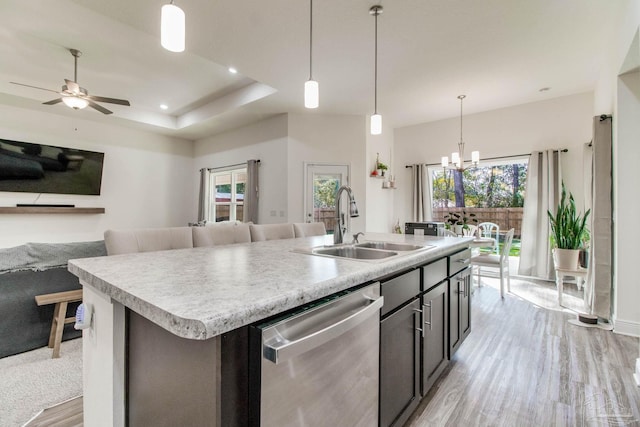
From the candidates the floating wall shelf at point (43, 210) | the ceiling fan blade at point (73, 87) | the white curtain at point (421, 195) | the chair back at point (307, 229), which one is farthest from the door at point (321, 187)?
the floating wall shelf at point (43, 210)

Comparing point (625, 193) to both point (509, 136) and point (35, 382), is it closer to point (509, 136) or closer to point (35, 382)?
point (509, 136)

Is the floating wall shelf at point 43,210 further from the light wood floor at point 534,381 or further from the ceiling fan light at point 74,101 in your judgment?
the light wood floor at point 534,381

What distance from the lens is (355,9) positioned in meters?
2.49

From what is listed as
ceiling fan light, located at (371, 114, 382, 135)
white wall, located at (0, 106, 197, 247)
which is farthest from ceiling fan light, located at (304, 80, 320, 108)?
white wall, located at (0, 106, 197, 247)

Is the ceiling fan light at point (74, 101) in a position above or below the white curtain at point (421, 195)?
above

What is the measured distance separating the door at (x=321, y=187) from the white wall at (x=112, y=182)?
11.2 feet

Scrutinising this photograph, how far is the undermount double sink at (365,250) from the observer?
1.70 m

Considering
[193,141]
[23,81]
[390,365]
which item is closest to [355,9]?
[390,365]

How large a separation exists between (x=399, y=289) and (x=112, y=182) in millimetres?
6397

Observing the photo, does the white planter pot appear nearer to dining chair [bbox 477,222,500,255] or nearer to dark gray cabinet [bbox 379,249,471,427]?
dining chair [bbox 477,222,500,255]

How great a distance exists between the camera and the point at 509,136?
4.91 metres

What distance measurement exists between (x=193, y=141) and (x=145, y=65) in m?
3.31

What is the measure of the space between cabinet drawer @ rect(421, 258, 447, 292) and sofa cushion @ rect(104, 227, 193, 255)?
158 cm

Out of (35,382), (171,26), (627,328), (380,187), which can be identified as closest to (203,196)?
(380,187)
